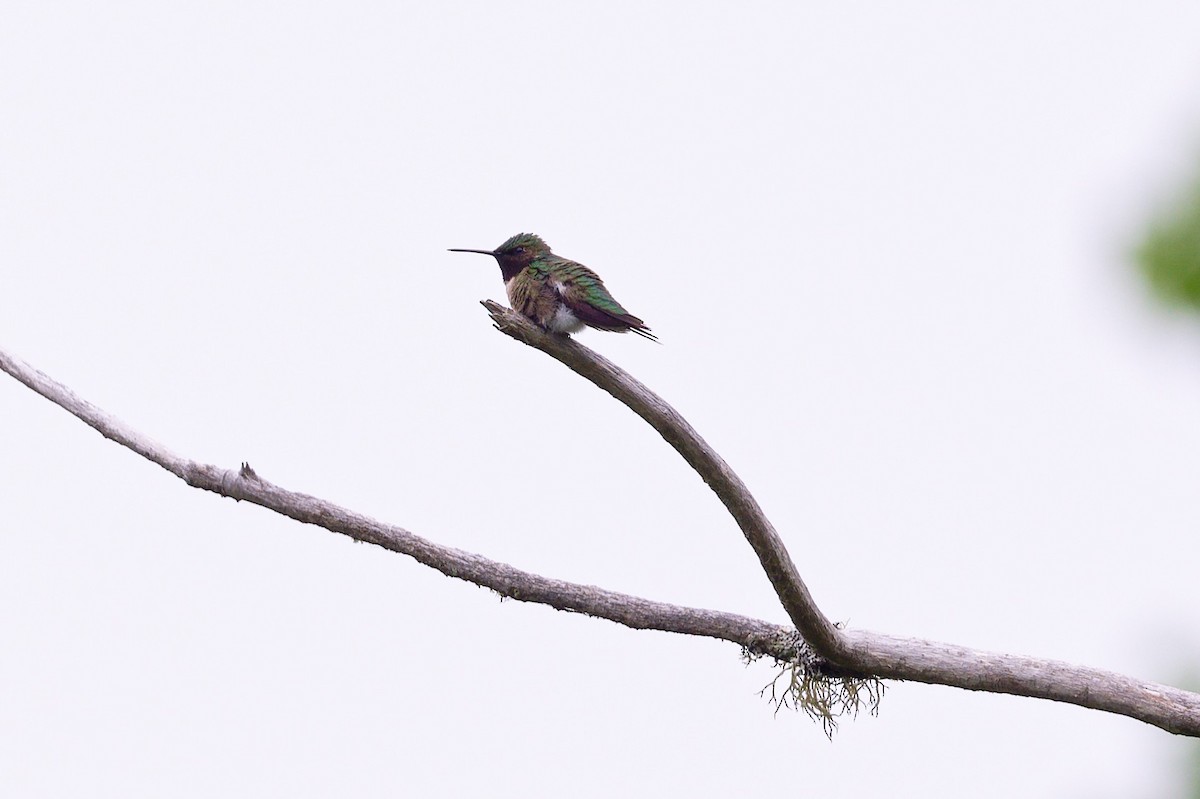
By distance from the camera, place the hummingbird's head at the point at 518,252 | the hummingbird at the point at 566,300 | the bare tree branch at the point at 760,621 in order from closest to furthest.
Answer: the bare tree branch at the point at 760,621 < the hummingbird at the point at 566,300 < the hummingbird's head at the point at 518,252

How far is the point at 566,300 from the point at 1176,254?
8.99 ft

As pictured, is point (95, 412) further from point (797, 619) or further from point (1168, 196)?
point (1168, 196)

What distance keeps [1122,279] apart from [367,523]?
9.34 feet

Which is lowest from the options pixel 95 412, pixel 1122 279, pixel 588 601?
pixel 588 601

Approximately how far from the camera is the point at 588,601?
3.83 meters

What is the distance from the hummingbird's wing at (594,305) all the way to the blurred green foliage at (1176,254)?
2666 mm

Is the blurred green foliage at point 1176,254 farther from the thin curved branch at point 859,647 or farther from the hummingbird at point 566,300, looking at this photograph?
the hummingbird at point 566,300

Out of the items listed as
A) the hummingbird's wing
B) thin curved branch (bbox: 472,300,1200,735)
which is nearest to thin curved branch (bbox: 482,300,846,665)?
thin curved branch (bbox: 472,300,1200,735)

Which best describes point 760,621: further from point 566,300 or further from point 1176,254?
point 1176,254

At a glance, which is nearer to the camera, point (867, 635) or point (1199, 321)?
point (1199, 321)

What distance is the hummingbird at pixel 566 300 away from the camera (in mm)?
3955

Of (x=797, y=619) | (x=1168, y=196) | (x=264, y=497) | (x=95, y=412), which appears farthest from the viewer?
(x=95, y=412)

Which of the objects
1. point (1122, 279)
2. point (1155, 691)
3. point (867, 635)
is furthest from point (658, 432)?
point (1122, 279)

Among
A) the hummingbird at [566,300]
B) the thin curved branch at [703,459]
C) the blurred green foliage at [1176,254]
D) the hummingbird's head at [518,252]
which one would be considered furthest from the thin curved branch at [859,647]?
the blurred green foliage at [1176,254]
